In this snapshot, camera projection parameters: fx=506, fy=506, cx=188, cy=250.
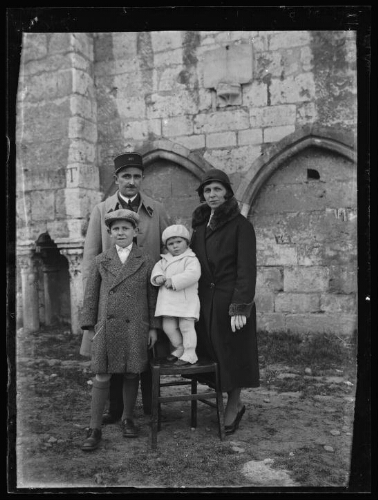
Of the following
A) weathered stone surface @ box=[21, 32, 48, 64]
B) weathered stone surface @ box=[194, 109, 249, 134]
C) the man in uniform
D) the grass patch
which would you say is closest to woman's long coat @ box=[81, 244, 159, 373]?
the man in uniform

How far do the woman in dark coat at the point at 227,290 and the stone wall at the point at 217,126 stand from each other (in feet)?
9.71

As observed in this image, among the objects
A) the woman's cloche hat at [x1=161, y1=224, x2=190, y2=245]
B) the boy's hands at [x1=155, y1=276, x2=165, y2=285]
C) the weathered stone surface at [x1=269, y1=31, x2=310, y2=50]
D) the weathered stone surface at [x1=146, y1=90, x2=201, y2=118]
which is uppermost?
the weathered stone surface at [x1=269, y1=31, x2=310, y2=50]

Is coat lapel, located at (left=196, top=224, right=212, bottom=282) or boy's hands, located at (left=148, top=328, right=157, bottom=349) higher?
coat lapel, located at (left=196, top=224, right=212, bottom=282)

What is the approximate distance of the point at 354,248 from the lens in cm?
643

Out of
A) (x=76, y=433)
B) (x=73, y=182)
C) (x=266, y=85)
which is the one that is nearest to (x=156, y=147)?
(x=73, y=182)

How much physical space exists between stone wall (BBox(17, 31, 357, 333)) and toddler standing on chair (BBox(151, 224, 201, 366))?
3.18 meters

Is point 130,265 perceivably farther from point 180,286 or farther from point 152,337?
point 152,337

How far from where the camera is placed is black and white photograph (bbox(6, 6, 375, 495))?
132 inches

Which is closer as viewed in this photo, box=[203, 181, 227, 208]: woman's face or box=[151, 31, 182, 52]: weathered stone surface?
box=[203, 181, 227, 208]: woman's face

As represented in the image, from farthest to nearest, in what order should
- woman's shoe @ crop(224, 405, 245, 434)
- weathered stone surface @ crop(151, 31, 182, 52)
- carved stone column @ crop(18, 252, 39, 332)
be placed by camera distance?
carved stone column @ crop(18, 252, 39, 332), weathered stone surface @ crop(151, 31, 182, 52), woman's shoe @ crop(224, 405, 245, 434)

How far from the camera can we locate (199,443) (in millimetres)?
3715

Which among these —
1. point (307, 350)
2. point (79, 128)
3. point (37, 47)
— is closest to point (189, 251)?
point (307, 350)

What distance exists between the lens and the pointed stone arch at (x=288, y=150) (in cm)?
629

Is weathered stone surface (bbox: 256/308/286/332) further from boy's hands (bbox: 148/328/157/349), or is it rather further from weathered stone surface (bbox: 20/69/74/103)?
weathered stone surface (bbox: 20/69/74/103)
